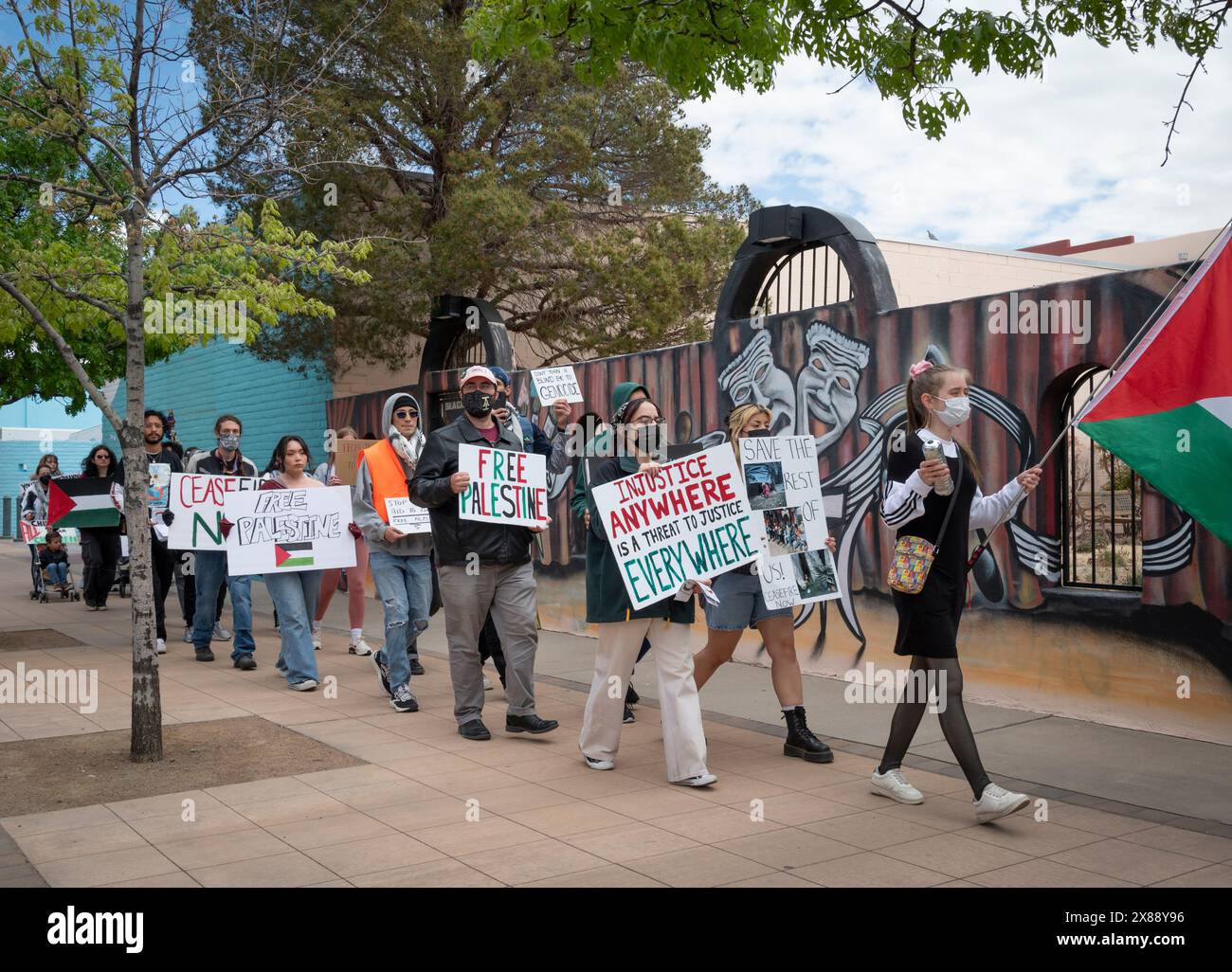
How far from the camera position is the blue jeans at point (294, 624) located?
903 centimetres

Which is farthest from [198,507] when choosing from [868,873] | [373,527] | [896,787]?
[868,873]

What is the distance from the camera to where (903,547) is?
5461mm

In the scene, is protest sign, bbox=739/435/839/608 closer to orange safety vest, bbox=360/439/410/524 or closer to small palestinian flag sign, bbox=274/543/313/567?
orange safety vest, bbox=360/439/410/524

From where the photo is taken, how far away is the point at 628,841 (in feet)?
16.9

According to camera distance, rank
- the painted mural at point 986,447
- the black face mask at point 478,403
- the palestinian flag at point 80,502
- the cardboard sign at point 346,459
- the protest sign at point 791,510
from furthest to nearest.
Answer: the palestinian flag at point 80,502
the cardboard sign at point 346,459
the black face mask at point 478,403
the painted mural at point 986,447
the protest sign at point 791,510

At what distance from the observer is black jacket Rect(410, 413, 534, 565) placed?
7164mm

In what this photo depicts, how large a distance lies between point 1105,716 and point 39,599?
1413 cm

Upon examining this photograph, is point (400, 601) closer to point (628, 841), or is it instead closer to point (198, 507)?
point (198, 507)

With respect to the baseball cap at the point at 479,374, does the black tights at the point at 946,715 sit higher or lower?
lower

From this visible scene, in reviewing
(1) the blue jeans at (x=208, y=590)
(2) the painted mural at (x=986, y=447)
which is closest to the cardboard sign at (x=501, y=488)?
(2) the painted mural at (x=986, y=447)

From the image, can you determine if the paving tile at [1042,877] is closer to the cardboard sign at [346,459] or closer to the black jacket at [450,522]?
the black jacket at [450,522]

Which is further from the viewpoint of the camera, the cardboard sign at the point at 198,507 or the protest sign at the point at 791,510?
the cardboard sign at the point at 198,507
